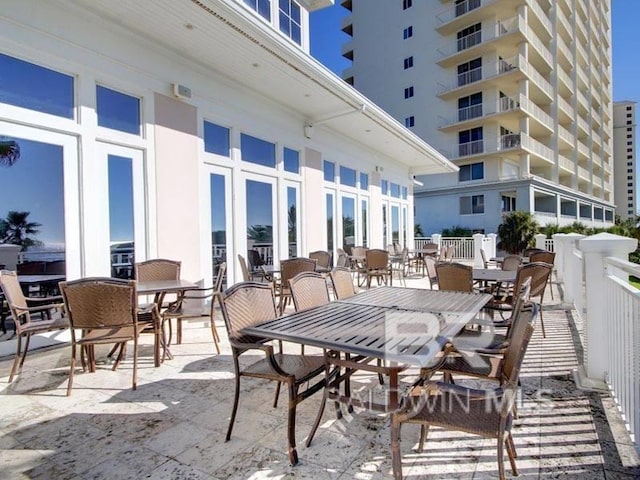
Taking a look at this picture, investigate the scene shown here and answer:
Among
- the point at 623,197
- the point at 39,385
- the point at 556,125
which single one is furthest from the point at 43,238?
the point at 623,197

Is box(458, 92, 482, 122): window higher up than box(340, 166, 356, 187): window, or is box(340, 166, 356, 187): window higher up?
box(458, 92, 482, 122): window

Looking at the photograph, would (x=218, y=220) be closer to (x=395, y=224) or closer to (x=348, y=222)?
(x=348, y=222)

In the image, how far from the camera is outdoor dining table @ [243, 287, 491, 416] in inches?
65.1

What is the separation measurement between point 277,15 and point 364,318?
722 centimetres

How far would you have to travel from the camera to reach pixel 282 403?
2.57 metres

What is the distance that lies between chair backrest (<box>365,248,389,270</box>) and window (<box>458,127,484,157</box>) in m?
15.7

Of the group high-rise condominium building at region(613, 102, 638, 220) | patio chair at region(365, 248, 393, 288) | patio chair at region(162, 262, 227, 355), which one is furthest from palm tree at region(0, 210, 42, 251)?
high-rise condominium building at region(613, 102, 638, 220)

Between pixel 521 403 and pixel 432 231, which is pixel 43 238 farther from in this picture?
pixel 432 231

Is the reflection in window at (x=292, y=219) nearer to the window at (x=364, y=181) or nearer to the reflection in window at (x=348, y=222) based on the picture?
the reflection in window at (x=348, y=222)

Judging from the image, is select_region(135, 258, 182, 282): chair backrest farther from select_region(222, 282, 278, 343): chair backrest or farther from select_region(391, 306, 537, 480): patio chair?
select_region(391, 306, 537, 480): patio chair

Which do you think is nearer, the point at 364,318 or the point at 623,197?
the point at 364,318

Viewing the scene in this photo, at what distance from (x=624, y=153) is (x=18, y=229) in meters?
62.6

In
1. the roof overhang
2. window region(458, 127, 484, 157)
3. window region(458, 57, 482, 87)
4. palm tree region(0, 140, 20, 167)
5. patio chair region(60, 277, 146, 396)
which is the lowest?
patio chair region(60, 277, 146, 396)

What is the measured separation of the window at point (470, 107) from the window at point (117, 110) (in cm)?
1942
